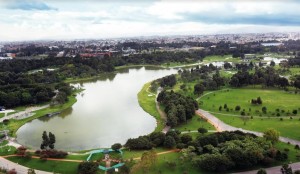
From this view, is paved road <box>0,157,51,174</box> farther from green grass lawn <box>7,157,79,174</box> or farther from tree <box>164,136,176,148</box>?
tree <box>164,136,176,148</box>

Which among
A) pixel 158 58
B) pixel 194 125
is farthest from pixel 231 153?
pixel 158 58

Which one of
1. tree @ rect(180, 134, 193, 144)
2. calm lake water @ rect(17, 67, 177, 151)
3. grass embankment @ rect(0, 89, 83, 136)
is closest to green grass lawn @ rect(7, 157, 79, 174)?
calm lake water @ rect(17, 67, 177, 151)

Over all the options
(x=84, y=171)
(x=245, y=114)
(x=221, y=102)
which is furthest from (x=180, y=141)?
(x=221, y=102)

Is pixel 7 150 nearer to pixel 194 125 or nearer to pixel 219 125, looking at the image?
pixel 194 125

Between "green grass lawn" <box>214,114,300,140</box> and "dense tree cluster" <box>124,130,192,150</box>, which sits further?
"green grass lawn" <box>214,114,300,140</box>

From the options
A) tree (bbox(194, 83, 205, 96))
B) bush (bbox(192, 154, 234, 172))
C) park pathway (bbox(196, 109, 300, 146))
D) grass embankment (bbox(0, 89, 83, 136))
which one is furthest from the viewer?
tree (bbox(194, 83, 205, 96))

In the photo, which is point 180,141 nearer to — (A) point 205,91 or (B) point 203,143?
(B) point 203,143
